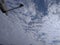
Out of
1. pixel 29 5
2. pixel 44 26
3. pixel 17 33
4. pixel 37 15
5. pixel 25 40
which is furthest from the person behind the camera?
pixel 25 40

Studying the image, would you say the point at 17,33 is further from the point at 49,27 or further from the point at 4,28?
the point at 49,27

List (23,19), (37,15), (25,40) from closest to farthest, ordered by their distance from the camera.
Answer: (37,15)
(23,19)
(25,40)

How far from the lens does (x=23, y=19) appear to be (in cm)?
521

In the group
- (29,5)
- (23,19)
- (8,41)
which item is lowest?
(8,41)

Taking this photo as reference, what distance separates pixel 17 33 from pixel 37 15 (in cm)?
152

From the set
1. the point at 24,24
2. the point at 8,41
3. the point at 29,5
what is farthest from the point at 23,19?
the point at 8,41

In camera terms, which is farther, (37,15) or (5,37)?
(5,37)

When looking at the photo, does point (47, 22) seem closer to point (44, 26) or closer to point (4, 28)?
Result: point (44, 26)

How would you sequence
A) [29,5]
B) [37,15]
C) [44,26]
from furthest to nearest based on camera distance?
[44,26]
[37,15]
[29,5]

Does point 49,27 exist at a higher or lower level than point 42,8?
lower

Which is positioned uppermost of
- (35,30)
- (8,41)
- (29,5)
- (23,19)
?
(29,5)

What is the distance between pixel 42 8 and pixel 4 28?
74.2 inches

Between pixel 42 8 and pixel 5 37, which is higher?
pixel 42 8

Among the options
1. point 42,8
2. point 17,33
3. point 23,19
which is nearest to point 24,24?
point 23,19
